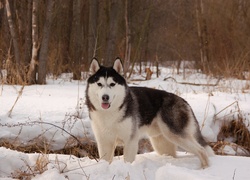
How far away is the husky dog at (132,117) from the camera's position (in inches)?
130

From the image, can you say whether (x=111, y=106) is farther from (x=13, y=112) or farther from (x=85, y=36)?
(x=85, y=36)

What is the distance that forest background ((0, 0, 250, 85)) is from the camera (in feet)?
24.7

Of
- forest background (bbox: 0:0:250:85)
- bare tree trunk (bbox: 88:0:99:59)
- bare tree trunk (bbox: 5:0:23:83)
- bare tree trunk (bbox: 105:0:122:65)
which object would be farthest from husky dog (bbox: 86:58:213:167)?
bare tree trunk (bbox: 88:0:99:59)

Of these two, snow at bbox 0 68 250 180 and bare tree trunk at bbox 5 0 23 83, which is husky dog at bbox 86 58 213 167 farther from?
bare tree trunk at bbox 5 0 23 83

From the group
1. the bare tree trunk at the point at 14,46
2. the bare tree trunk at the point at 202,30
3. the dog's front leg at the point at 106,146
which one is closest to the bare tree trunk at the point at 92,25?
the bare tree trunk at the point at 14,46

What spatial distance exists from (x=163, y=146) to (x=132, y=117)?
757 millimetres

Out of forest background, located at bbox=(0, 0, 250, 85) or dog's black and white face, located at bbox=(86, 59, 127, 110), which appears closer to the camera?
dog's black and white face, located at bbox=(86, 59, 127, 110)

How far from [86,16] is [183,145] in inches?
455

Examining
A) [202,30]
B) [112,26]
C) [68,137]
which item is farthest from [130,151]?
[202,30]

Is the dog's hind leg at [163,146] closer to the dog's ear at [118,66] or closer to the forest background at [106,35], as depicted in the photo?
the dog's ear at [118,66]

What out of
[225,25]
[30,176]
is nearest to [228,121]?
[30,176]

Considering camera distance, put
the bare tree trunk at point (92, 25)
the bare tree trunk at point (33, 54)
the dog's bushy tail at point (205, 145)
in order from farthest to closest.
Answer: the bare tree trunk at point (92, 25), the bare tree trunk at point (33, 54), the dog's bushy tail at point (205, 145)

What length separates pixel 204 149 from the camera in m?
3.60

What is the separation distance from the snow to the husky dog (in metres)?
0.18
